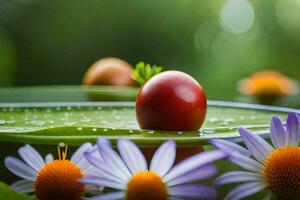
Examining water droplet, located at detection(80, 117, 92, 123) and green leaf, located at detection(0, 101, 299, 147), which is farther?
water droplet, located at detection(80, 117, 92, 123)

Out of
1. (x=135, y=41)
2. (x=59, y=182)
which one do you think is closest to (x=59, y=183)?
(x=59, y=182)

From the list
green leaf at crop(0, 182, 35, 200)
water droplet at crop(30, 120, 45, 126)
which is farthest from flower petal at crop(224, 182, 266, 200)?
water droplet at crop(30, 120, 45, 126)

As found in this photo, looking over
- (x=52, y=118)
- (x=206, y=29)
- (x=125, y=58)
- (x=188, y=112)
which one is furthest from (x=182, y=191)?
(x=206, y=29)

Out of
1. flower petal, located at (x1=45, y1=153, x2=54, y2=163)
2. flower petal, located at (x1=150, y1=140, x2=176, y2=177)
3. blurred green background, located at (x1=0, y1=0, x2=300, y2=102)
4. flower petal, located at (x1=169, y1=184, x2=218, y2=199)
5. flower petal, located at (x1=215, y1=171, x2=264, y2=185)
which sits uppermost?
blurred green background, located at (x1=0, y1=0, x2=300, y2=102)

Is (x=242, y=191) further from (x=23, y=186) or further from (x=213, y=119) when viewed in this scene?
(x=213, y=119)

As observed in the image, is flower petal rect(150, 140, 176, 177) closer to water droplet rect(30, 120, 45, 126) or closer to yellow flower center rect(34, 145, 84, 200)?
yellow flower center rect(34, 145, 84, 200)

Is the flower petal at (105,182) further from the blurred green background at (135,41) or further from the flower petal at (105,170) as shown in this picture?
the blurred green background at (135,41)
